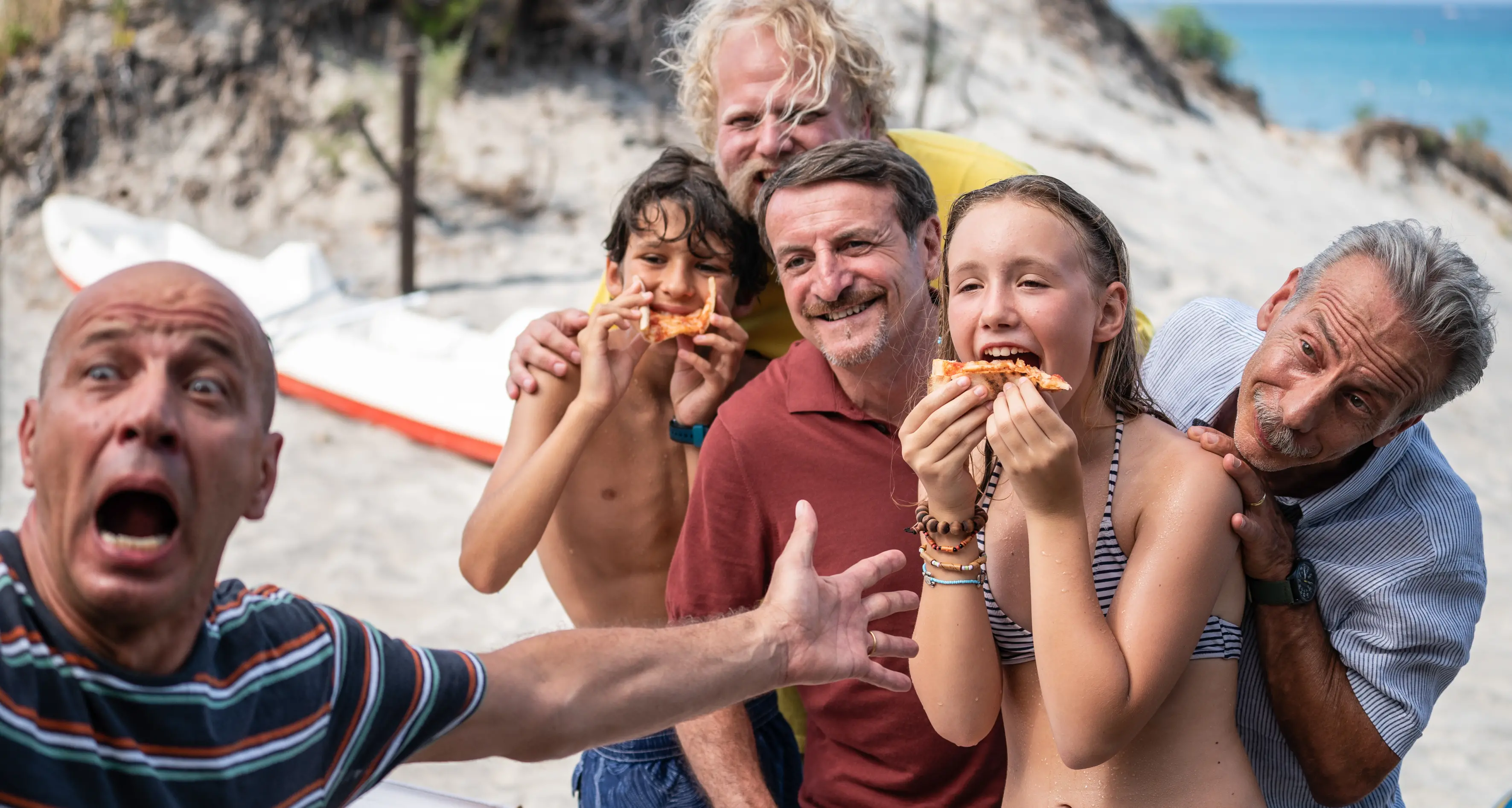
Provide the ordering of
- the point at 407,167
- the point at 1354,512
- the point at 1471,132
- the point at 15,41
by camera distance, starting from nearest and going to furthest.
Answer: the point at 1354,512, the point at 407,167, the point at 15,41, the point at 1471,132

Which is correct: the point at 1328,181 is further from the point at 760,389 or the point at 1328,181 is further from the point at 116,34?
the point at 760,389

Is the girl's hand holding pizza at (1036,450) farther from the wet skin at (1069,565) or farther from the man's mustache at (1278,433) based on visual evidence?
the man's mustache at (1278,433)

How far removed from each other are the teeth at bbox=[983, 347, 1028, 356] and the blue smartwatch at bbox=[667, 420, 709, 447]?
1060 mm

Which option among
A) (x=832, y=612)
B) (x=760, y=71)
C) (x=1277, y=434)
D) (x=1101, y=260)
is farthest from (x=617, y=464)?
(x=1277, y=434)

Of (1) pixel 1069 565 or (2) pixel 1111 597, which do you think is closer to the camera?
(1) pixel 1069 565

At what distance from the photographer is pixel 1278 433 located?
7.48 feet

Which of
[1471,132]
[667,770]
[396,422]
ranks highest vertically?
[667,770]

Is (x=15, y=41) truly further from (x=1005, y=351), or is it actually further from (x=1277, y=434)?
(x=1277, y=434)

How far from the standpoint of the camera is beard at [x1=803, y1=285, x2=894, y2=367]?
107 inches

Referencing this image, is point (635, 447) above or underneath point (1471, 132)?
above

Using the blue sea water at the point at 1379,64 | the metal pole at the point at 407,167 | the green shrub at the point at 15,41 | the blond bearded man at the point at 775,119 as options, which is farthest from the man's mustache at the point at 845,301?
the blue sea water at the point at 1379,64

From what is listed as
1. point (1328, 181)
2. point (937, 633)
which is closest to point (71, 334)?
point (937, 633)

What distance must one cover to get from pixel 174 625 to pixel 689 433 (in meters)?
1.79

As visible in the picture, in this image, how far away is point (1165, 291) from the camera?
452 inches
